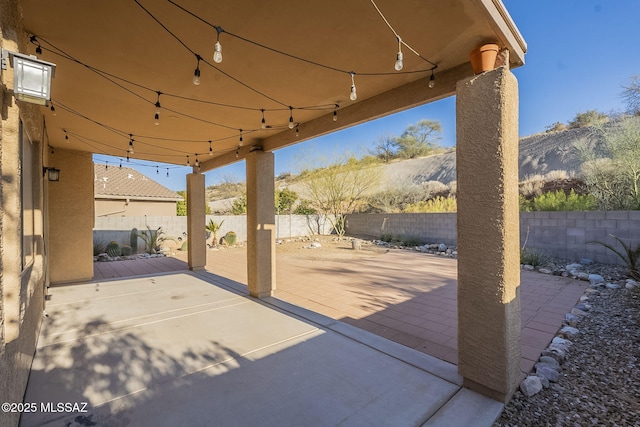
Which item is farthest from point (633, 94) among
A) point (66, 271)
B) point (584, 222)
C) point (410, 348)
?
point (66, 271)

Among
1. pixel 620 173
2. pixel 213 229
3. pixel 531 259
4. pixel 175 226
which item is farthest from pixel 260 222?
pixel 620 173

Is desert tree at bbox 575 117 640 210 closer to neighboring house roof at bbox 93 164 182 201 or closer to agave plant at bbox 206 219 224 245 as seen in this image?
agave plant at bbox 206 219 224 245

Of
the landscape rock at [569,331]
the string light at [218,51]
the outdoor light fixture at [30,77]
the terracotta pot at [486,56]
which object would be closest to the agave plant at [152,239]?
the outdoor light fixture at [30,77]

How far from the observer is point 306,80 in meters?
3.15

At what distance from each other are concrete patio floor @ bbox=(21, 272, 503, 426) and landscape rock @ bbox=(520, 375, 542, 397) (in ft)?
1.20

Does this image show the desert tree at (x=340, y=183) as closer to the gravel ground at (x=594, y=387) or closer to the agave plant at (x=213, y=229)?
the agave plant at (x=213, y=229)

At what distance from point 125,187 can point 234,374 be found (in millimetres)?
17794

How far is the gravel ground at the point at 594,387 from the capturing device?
2.20 meters

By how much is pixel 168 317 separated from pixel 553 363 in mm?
4786

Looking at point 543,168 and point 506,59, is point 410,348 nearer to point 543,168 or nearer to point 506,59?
point 506,59

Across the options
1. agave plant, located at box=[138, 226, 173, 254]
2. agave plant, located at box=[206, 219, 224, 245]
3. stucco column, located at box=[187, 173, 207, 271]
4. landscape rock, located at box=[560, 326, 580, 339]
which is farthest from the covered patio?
agave plant, located at box=[206, 219, 224, 245]

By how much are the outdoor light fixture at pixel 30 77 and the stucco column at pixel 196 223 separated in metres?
6.18

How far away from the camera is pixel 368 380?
265 centimetres

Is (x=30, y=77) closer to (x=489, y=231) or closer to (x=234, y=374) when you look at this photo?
(x=234, y=374)
